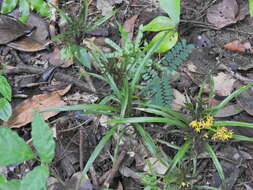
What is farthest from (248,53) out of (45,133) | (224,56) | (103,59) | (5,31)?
(5,31)

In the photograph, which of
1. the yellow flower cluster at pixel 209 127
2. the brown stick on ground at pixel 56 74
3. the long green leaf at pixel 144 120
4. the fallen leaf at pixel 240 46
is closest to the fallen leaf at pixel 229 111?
the yellow flower cluster at pixel 209 127

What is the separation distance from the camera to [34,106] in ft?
7.30

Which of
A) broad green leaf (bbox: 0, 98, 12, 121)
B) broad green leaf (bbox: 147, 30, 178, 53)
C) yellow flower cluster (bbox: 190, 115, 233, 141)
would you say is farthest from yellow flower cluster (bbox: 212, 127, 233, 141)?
broad green leaf (bbox: 0, 98, 12, 121)

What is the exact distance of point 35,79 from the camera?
2.40 meters

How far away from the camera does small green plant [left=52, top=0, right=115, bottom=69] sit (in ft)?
7.43

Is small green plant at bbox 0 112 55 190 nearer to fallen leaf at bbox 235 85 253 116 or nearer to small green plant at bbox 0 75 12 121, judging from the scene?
small green plant at bbox 0 75 12 121

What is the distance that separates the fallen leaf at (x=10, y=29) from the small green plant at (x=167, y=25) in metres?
0.93

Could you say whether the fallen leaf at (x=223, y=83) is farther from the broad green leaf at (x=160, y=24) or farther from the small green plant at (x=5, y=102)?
the small green plant at (x=5, y=102)

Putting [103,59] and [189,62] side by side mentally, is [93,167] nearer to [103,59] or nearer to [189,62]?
A: [103,59]

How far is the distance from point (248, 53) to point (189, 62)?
1.30 ft

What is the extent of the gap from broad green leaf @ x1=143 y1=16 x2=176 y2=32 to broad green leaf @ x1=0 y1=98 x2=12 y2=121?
100 centimetres

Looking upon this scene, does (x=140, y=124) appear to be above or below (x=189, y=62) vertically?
below

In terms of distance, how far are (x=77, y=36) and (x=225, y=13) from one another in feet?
3.48

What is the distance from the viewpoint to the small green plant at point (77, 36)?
89.2 inches
